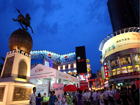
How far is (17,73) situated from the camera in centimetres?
1507

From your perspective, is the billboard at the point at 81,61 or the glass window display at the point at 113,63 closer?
the billboard at the point at 81,61

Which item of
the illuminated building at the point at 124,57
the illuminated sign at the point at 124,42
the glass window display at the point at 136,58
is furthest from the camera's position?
the illuminated sign at the point at 124,42

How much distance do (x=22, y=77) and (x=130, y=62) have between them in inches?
1126

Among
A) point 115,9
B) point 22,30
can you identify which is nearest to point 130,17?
point 115,9

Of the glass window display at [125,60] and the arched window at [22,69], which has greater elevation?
the glass window display at [125,60]

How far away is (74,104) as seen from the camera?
13.7m

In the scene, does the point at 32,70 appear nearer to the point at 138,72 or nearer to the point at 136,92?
the point at 136,92

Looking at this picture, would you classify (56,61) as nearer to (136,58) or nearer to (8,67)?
(136,58)

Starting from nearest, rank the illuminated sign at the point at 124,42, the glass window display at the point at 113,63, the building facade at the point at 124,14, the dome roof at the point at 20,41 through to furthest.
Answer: the dome roof at the point at 20,41 < the illuminated sign at the point at 124,42 < the glass window display at the point at 113,63 < the building facade at the point at 124,14

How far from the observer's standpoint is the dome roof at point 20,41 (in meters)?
16.4

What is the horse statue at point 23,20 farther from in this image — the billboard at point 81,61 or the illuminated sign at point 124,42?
the illuminated sign at point 124,42

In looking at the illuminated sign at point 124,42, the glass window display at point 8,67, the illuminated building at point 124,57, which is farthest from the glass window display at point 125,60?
the glass window display at point 8,67

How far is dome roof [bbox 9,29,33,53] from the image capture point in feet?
53.9

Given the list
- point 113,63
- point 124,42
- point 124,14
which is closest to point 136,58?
point 124,42
